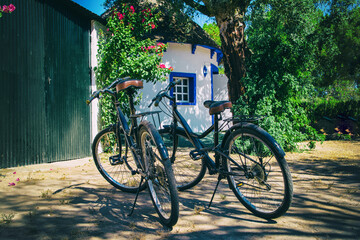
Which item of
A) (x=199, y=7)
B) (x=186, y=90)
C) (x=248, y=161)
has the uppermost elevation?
(x=199, y=7)

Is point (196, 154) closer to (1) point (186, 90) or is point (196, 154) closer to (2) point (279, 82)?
(2) point (279, 82)

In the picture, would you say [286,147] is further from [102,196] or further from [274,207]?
[102,196]

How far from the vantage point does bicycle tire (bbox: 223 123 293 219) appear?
247 centimetres

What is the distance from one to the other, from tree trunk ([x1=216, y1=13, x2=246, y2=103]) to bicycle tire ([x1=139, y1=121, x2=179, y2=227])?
4894 mm

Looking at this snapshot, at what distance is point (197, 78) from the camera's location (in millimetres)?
13055

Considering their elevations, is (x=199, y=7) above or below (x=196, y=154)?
above

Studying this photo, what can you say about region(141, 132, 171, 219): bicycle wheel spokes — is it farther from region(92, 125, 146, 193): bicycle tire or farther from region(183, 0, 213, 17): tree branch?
region(183, 0, 213, 17): tree branch

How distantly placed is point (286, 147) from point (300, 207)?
4.52 m

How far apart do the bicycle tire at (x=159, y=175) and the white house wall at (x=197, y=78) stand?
8788mm

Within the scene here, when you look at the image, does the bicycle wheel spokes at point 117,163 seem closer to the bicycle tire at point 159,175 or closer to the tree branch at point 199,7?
the bicycle tire at point 159,175

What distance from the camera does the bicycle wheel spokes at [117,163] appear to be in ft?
11.6

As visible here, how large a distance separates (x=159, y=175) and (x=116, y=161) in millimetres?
1127

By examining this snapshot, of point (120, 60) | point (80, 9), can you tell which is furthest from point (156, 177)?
point (80, 9)

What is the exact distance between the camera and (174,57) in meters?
12.4
